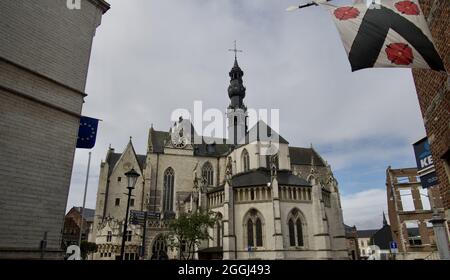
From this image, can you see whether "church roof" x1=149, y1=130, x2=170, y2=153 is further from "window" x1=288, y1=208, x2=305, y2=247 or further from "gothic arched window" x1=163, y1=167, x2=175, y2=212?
"window" x1=288, y1=208, x2=305, y2=247

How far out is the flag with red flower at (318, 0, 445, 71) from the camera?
512cm

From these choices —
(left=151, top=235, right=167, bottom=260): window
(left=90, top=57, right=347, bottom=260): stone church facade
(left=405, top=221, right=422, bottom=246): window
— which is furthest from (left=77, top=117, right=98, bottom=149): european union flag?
(left=405, top=221, right=422, bottom=246): window

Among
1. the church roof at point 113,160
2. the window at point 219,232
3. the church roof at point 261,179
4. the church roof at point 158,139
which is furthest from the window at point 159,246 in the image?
the church roof at point 158,139

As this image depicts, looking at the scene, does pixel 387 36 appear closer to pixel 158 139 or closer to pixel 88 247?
pixel 88 247

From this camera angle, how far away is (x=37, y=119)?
376 inches

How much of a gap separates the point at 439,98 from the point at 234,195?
84.3 ft

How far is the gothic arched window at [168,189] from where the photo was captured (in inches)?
1785

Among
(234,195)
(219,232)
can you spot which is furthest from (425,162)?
(219,232)

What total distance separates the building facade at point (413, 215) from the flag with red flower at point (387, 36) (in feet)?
91.5

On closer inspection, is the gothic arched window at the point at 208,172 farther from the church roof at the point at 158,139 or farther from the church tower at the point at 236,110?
the church roof at the point at 158,139

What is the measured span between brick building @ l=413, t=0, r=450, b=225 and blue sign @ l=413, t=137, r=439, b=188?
562 centimetres

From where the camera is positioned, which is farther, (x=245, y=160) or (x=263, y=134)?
(x=263, y=134)
